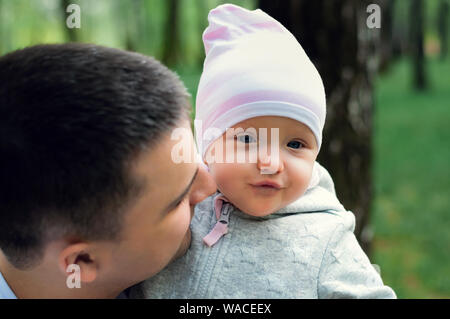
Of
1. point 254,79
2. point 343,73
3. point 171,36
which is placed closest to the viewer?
point 254,79

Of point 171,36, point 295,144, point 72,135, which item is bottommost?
point 171,36

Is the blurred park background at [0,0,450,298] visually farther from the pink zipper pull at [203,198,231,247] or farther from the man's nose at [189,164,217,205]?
the pink zipper pull at [203,198,231,247]

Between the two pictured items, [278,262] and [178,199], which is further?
[278,262]

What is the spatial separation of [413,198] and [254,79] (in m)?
5.63

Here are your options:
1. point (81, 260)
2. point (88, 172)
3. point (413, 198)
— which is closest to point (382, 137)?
point (413, 198)

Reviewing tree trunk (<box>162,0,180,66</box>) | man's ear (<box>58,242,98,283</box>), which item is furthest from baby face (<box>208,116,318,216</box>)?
tree trunk (<box>162,0,180,66</box>)

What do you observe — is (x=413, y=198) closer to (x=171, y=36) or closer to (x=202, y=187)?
(x=202, y=187)

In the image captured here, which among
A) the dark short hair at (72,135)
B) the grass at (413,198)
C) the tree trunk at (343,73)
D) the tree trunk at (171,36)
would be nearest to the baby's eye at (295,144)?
the dark short hair at (72,135)

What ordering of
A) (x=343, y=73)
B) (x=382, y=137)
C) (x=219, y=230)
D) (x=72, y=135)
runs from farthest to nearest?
(x=382, y=137) < (x=343, y=73) < (x=219, y=230) < (x=72, y=135)

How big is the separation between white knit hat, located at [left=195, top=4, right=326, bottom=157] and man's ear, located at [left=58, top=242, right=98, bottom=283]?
0.51 m

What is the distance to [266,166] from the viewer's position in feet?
5.18

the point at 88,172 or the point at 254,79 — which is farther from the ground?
the point at 254,79

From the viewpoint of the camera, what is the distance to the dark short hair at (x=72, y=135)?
132cm
